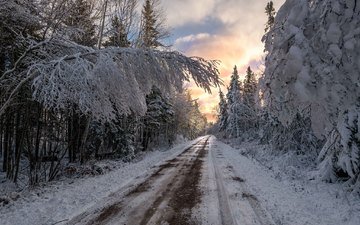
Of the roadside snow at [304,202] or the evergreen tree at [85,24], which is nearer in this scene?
the roadside snow at [304,202]

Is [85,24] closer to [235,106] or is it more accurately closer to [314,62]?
[314,62]

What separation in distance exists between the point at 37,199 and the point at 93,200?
1615 millimetres

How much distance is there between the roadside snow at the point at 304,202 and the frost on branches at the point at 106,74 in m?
3.88

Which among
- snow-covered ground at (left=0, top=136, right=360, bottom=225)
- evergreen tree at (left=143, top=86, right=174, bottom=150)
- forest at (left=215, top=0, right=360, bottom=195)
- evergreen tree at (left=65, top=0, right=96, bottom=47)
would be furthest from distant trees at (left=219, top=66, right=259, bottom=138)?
forest at (left=215, top=0, right=360, bottom=195)

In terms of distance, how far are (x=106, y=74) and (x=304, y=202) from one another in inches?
261

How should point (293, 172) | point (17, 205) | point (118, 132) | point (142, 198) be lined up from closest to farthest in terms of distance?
point (17, 205)
point (142, 198)
point (293, 172)
point (118, 132)

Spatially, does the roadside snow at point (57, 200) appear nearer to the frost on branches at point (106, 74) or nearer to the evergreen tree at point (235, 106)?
the frost on branches at point (106, 74)

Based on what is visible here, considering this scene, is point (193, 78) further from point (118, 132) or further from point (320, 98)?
point (118, 132)

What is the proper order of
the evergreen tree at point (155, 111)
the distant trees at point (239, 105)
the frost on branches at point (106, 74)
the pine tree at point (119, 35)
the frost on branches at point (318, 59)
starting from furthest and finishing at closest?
the distant trees at point (239, 105) < the evergreen tree at point (155, 111) < the pine tree at point (119, 35) < the frost on branches at point (106, 74) < the frost on branches at point (318, 59)

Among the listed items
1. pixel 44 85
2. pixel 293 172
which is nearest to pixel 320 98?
pixel 44 85

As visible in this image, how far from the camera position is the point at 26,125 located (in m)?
13.6

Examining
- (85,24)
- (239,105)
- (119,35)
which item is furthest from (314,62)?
(239,105)

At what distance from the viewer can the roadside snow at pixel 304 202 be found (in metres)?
7.84

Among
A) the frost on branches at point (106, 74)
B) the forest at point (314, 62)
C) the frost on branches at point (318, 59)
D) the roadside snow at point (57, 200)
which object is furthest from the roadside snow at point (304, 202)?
the roadside snow at point (57, 200)
